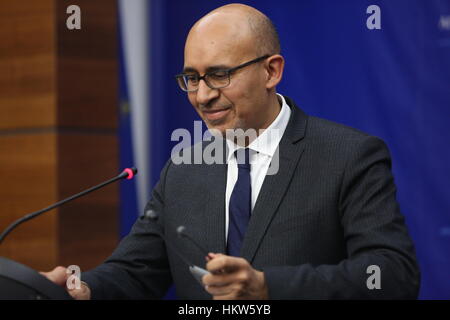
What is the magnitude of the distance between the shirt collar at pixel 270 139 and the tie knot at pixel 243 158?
0.02 meters

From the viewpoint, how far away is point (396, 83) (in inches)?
138

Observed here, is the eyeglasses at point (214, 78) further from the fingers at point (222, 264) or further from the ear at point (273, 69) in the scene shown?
the fingers at point (222, 264)

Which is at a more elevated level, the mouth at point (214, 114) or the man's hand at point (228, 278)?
the mouth at point (214, 114)

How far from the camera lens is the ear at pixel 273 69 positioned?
227 cm

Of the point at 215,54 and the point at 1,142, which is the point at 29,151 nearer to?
the point at 1,142

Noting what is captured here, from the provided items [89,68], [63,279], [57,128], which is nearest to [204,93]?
[63,279]

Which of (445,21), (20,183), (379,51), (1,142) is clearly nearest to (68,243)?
(20,183)

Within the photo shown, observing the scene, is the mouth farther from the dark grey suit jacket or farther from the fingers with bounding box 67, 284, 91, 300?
the fingers with bounding box 67, 284, 91, 300

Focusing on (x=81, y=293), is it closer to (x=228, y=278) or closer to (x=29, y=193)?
(x=228, y=278)

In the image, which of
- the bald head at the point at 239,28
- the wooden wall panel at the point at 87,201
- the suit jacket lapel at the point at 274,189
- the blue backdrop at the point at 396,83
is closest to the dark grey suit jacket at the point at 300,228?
the suit jacket lapel at the point at 274,189

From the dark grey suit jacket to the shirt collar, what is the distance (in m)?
0.02

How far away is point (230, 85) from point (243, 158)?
0.24m

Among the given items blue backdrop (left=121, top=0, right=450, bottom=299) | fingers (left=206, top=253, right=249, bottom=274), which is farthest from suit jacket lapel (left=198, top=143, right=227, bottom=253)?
blue backdrop (left=121, top=0, right=450, bottom=299)

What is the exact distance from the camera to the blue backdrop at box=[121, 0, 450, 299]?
3391 millimetres
